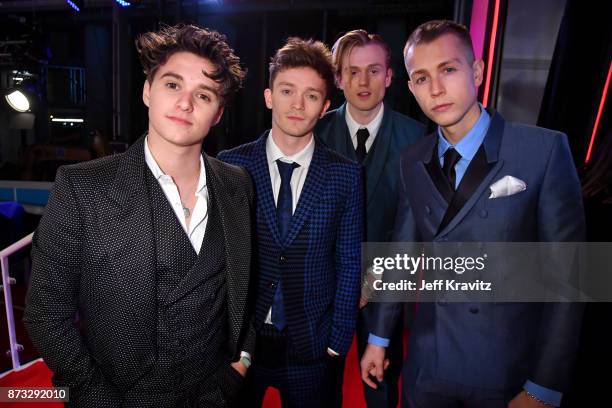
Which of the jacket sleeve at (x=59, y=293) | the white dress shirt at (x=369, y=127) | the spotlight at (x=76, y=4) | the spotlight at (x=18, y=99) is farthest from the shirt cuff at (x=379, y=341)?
the spotlight at (x=18, y=99)

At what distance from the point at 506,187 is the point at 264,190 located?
1040 mm

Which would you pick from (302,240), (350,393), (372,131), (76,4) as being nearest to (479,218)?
(302,240)

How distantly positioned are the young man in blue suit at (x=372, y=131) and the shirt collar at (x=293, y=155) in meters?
0.64

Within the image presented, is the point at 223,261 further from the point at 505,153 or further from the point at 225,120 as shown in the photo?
the point at 225,120

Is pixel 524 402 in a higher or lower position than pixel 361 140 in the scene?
lower

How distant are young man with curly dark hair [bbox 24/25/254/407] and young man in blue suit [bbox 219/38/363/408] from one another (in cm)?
30

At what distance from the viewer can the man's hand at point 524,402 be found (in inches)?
55.7

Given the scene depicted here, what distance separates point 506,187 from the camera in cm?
144

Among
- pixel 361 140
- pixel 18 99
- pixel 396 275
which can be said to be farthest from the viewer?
pixel 18 99

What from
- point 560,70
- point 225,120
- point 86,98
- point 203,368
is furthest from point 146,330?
point 86,98

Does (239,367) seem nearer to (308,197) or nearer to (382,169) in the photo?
(308,197)

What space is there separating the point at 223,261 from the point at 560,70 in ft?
10.1

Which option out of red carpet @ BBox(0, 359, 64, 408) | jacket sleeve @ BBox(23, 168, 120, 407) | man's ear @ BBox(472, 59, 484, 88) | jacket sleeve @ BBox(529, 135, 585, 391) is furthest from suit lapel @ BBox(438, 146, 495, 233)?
red carpet @ BBox(0, 359, 64, 408)

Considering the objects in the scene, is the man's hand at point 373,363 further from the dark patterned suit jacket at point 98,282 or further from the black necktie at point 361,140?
the black necktie at point 361,140
